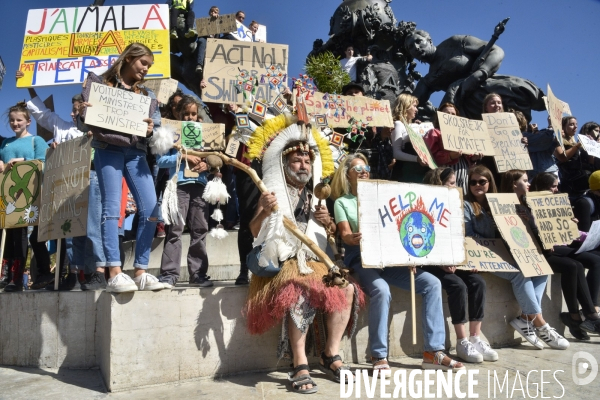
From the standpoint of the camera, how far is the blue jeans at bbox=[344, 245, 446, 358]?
3561 mm

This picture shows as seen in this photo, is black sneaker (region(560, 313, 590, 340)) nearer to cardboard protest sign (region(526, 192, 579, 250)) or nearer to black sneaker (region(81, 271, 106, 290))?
cardboard protest sign (region(526, 192, 579, 250))

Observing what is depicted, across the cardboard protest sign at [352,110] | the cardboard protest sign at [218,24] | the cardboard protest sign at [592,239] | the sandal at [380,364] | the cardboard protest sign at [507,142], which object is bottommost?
the sandal at [380,364]

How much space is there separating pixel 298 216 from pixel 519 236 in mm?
2223

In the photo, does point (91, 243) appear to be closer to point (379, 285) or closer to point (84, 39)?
point (379, 285)

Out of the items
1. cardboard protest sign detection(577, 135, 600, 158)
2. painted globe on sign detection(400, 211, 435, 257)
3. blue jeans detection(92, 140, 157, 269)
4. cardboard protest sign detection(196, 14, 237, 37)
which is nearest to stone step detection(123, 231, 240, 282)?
blue jeans detection(92, 140, 157, 269)

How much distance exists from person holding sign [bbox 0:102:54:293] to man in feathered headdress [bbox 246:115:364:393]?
88.0 inches

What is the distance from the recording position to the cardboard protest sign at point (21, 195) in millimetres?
4449

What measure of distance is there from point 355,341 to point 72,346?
83.8 inches

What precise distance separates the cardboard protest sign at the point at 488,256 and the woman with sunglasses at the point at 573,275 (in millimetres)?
456

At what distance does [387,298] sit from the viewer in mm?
3633

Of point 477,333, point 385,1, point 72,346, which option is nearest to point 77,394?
point 72,346

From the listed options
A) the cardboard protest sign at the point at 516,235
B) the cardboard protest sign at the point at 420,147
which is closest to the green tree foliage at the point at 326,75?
the cardboard protest sign at the point at 420,147

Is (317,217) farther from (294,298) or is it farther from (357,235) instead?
(294,298)

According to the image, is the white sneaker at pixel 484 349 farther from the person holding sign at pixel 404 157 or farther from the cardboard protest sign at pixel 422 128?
the cardboard protest sign at pixel 422 128
